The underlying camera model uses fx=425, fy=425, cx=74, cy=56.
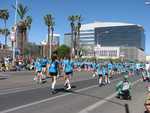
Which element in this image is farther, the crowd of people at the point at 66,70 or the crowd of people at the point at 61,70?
the crowd of people at the point at 61,70

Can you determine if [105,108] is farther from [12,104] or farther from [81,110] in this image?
[12,104]

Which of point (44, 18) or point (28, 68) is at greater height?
point (44, 18)

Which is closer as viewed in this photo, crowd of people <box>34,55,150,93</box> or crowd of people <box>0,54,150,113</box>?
crowd of people <box>0,54,150,113</box>

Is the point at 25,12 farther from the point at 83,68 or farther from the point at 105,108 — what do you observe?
the point at 105,108

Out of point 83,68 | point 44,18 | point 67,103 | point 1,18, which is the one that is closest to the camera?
point 67,103

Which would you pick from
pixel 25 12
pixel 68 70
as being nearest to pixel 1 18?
pixel 25 12

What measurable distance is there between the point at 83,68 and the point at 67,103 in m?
53.9

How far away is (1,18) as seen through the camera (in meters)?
91.9

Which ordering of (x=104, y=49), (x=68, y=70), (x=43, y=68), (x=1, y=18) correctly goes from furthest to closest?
(x=104, y=49) < (x=1, y=18) < (x=43, y=68) < (x=68, y=70)

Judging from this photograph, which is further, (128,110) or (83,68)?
(83,68)

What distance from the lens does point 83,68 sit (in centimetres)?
6906

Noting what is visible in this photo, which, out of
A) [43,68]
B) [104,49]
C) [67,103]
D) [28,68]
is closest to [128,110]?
[67,103]

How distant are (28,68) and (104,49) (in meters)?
142

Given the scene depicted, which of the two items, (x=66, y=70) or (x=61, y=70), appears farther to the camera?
(x=61, y=70)
